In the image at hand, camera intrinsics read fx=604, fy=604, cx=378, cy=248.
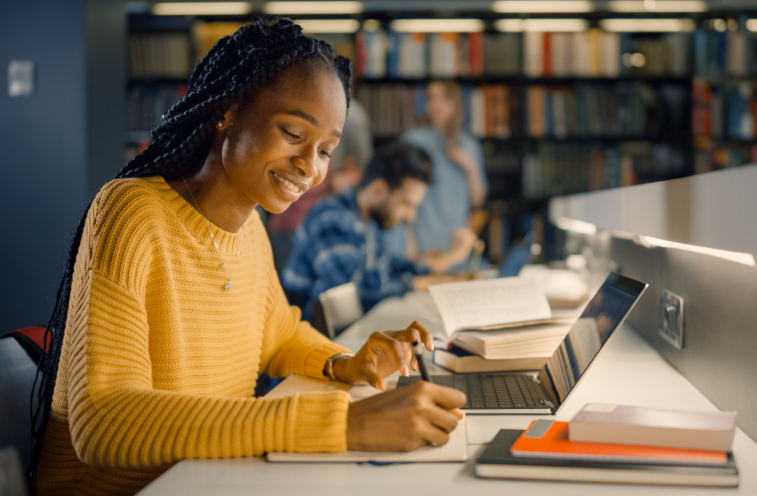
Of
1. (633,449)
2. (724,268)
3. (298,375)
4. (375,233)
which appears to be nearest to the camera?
(633,449)

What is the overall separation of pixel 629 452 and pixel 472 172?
10.7 feet

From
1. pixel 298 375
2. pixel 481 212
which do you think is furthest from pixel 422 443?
pixel 481 212

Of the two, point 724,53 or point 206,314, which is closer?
point 206,314

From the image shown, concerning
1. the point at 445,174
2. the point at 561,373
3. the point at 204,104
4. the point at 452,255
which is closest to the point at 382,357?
the point at 561,373

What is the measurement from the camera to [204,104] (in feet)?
3.10

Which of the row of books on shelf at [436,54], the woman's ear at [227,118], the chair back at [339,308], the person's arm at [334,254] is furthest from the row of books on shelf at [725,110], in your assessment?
the woman's ear at [227,118]

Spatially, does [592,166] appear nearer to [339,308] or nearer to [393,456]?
[339,308]

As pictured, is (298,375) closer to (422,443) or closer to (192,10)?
(422,443)

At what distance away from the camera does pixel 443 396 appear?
71 centimetres

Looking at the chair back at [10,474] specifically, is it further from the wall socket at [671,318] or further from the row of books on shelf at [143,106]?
the row of books on shelf at [143,106]

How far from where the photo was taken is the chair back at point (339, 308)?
1.71 metres

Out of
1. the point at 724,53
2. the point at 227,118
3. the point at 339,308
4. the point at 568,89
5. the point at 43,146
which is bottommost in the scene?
the point at 339,308

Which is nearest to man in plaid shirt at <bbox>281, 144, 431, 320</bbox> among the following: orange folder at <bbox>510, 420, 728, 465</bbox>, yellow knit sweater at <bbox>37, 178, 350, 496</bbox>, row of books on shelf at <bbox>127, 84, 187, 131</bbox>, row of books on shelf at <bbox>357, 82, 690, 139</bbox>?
row of books on shelf at <bbox>357, 82, 690, 139</bbox>

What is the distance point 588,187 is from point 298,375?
3.21m
